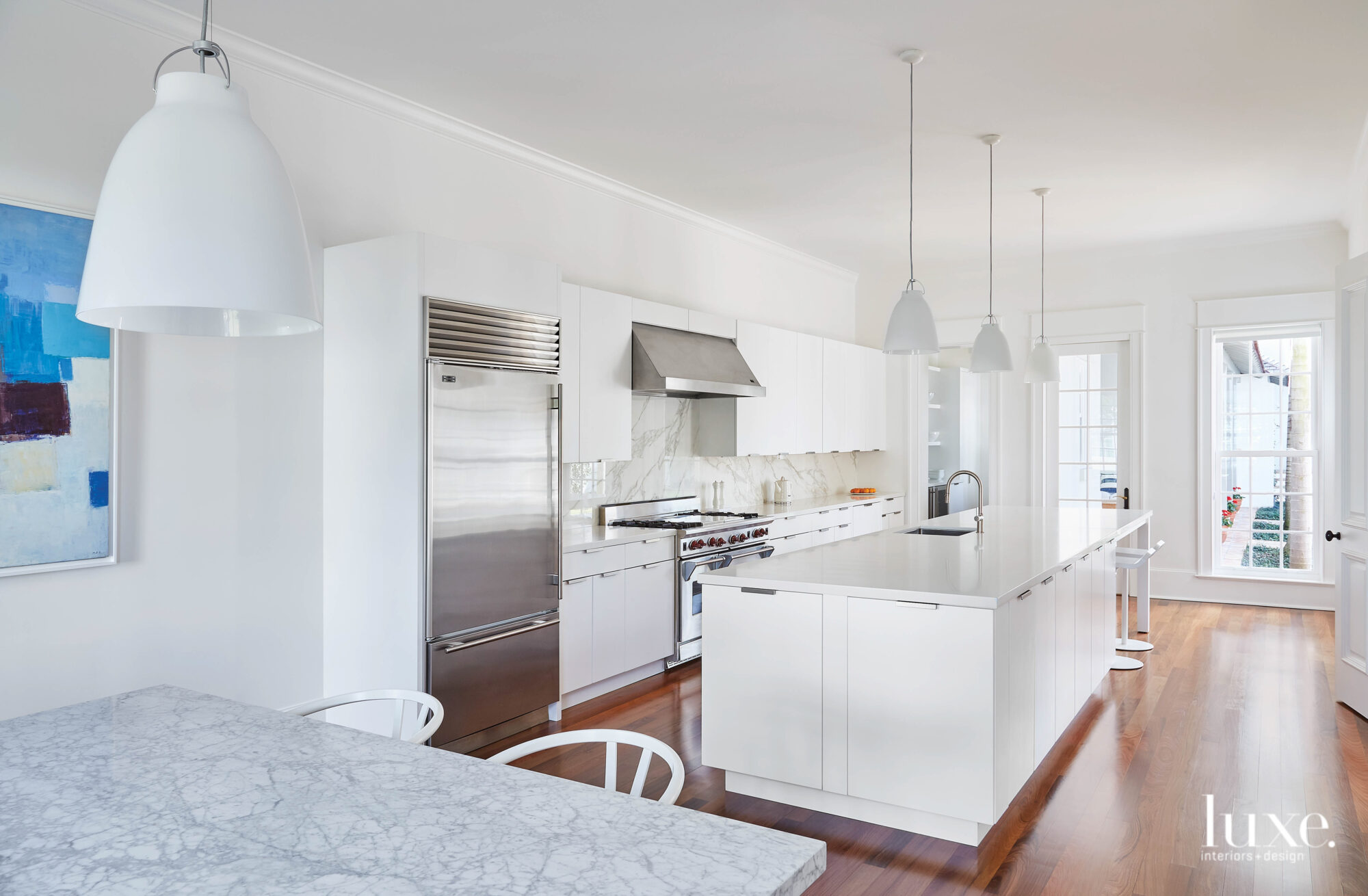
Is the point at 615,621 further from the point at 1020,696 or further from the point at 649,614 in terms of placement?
the point at 1020,696

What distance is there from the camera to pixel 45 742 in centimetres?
167

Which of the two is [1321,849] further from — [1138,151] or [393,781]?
[1138,151]

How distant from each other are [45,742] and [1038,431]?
733cm

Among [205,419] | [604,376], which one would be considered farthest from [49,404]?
[604,376]

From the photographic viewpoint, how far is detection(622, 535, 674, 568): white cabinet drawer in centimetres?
462

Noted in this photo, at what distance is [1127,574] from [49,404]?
5.72 meters

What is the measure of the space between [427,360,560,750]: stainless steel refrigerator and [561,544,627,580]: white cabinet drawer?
20 cm

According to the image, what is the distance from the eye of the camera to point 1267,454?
22.3ft

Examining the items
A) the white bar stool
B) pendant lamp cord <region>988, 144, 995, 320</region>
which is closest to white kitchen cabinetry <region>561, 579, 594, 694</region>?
pendant lamp cord <region>988, 144, 995, 320</region>

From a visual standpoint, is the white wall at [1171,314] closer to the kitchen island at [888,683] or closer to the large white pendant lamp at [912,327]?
the large white pendant lamp at [912,327]

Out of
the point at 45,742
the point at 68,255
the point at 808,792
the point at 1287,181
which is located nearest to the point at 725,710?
Result: the point at 808,792

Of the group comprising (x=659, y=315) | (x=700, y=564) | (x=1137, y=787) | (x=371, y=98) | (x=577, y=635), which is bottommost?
(x=1137, y=787)

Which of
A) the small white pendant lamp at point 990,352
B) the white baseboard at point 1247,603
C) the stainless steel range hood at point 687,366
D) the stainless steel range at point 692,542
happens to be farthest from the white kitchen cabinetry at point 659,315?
the white baseboard at point 1247,603

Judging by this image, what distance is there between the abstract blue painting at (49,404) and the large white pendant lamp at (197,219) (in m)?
1.95
